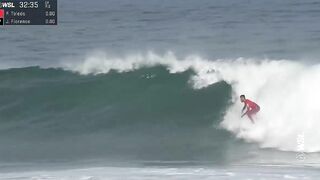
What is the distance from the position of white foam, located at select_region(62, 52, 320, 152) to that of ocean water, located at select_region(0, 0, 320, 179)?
3cm

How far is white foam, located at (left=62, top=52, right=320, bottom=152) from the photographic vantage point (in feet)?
58.0

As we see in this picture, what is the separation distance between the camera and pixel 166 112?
20.7 meters

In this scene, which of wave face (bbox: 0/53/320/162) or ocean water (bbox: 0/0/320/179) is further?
wave face (bbox: 0/53/320/162)

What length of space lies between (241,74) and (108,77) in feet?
13.3

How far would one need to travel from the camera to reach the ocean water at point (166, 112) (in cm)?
1505

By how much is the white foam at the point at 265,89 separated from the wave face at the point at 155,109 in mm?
25

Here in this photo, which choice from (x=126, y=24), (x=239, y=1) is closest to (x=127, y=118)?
(x=126, y=24)
